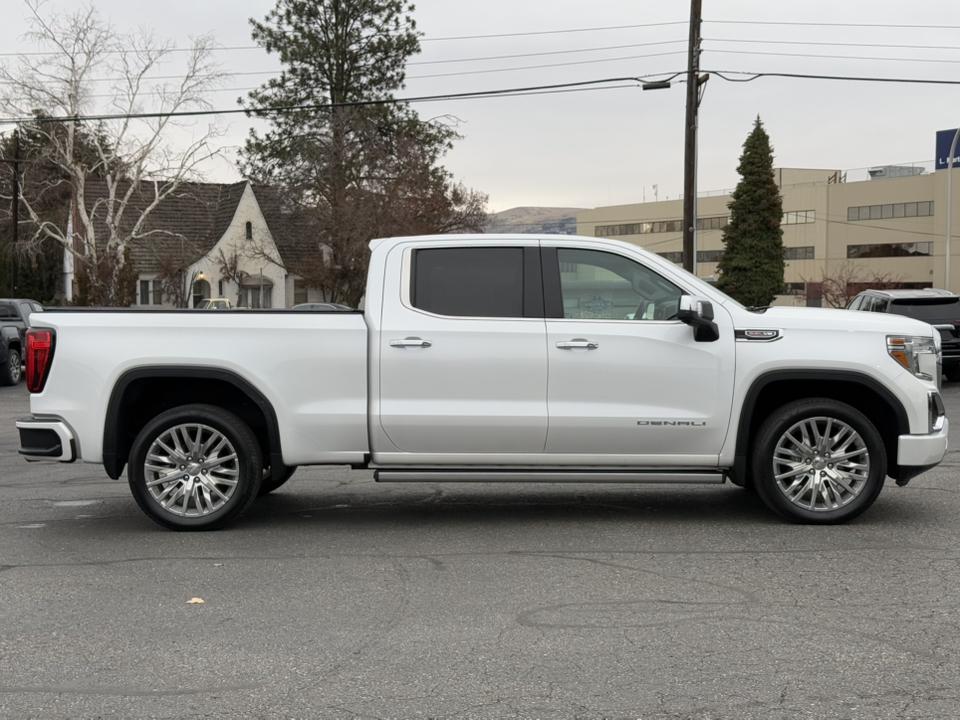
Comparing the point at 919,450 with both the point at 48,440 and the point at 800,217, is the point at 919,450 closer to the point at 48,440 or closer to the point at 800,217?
the point at 48,440

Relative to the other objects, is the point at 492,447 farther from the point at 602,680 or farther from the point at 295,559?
the point at 602,680

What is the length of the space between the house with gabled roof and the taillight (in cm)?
4809

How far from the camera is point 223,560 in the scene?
7.05 meters

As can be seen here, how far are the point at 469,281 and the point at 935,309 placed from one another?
16.3 m

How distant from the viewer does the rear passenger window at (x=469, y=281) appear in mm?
7926

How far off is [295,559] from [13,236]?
45.6 m

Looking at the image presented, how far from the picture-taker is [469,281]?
315 inches

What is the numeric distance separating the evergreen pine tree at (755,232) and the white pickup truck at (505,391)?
44.3 meters

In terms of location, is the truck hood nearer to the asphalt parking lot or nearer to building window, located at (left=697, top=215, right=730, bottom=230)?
the asphalt parking lot

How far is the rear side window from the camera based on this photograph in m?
21.5

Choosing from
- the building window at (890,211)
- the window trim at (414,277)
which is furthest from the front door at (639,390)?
the building window at (890,211)

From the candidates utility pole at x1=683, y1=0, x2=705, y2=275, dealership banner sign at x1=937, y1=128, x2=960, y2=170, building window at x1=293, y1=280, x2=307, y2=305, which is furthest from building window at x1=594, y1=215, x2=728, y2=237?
utility pole at x1=683, y1=0, x2=705, y2=275

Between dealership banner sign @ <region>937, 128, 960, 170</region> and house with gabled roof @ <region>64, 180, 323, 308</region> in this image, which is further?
dealership banner sign @ <region>937, 128, 960, 170</region>

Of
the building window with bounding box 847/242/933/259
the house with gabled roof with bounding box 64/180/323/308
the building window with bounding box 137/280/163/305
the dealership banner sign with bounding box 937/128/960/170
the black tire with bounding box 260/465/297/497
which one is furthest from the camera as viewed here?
the building window with bounding box 847/242/933/259
